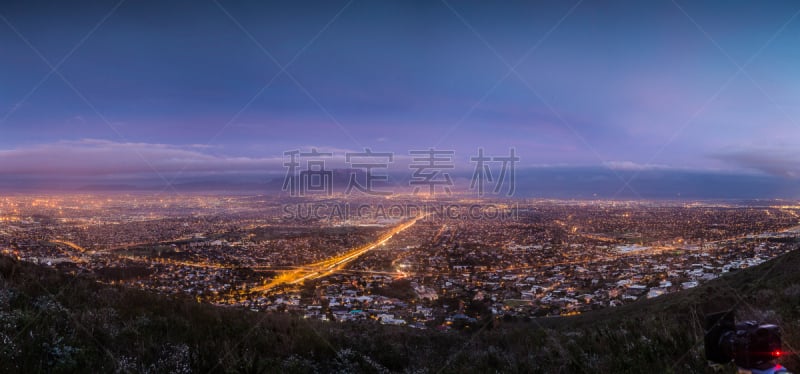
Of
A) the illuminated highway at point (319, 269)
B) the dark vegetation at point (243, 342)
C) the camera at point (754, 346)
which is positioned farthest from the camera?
the illuminated highway at point (319, 269)

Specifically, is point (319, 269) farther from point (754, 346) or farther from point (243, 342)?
point (754, 346)

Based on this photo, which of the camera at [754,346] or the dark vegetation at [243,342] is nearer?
the camera at [754,346]

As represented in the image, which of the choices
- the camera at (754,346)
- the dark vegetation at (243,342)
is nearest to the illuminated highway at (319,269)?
the dark vegetation at (243,342)

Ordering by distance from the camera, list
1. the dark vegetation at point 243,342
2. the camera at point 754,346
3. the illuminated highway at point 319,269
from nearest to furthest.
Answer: the camera at point 754,346, the dark vegetation at point 243,342, the illuminated highway at point 319,269

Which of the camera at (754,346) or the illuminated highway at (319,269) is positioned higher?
the camera at (754,346)

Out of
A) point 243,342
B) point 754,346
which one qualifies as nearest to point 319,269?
point 243,342

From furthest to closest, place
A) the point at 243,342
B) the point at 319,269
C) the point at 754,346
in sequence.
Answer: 1. the point at 319,269
2. the point at 243,342
3. the point at 754,346

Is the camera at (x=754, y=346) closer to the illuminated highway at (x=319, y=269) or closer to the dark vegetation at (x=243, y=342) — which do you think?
the dark vegetation at (x=243, y=342)

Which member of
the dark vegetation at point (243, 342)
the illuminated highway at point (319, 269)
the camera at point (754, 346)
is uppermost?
the camera at point (754, 346)

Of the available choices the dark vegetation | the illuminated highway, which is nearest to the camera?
the dark vegetation
